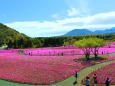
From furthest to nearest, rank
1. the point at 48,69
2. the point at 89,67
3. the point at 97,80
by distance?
the point at 89,67 → the point at 48,69 → the point at 97,80

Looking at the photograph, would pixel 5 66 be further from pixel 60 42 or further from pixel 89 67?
pixel 60 42

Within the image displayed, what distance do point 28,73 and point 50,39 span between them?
115 metres

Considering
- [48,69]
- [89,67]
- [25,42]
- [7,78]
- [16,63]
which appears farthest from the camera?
[25,42]

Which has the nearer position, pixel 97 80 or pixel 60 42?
pixel 97 80

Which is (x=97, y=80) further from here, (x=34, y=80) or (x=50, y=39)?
(x=50, y=39)

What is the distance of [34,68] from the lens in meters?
60.4

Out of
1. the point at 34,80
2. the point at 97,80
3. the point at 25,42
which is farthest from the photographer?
the point at 25,42

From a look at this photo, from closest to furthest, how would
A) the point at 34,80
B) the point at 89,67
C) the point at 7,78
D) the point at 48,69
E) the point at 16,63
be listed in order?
the point at 34,80
the point at 7,78
the point at 48,69
the point at 89,67
the point at 16,63

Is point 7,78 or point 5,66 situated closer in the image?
point 7,78

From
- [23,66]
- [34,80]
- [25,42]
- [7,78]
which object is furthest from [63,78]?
[25,42]

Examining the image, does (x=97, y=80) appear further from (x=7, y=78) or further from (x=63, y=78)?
(x=7, y=78)

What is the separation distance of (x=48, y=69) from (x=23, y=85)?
1244cm

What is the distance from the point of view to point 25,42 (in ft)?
550

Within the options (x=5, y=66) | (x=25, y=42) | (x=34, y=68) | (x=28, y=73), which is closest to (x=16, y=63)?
(x=5, y=66)
